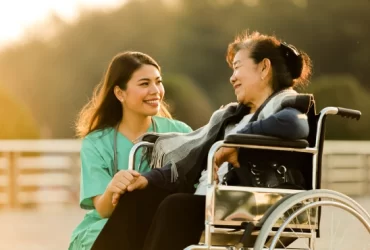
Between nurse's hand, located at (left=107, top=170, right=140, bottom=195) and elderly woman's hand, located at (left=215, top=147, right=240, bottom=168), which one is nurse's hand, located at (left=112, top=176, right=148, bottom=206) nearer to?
nurse's hand, located at (left=107, top=170, right=140, bottom=195)

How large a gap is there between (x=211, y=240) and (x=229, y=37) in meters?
22.2

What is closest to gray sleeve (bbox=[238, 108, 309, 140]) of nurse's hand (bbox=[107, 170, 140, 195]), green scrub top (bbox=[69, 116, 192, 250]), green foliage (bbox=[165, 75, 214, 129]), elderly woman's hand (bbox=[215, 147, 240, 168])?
elderly woman's hand (bbox=[215, 147, 240, 168])

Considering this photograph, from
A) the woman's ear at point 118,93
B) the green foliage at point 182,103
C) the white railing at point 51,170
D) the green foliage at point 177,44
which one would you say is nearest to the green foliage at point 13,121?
the white railing at point 51,170

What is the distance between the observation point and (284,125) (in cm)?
383

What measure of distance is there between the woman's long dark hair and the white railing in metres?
10.00

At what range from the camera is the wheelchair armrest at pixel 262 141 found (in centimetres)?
370

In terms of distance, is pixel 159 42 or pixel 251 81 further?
pixel 159 42

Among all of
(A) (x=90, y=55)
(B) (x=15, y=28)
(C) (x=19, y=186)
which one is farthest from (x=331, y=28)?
(C) (x=19, y=186)

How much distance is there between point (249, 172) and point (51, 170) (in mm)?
11884

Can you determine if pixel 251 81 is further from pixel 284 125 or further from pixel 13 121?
pixel 13 121

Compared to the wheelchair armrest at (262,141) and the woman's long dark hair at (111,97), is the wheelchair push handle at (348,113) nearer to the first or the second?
the wheelchair armrest at (262,141)

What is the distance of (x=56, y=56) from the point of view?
Result: 26375mm

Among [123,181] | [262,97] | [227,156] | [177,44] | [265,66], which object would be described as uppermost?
[177,44]

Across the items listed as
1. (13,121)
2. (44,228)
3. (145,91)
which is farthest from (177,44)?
(145,91)
